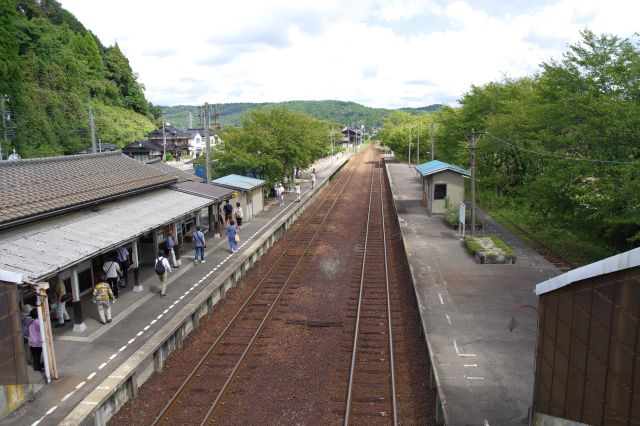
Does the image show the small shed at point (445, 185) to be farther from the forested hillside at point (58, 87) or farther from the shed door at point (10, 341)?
the forested hillside at point (58, 87)

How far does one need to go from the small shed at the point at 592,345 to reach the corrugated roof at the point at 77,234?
8.37m

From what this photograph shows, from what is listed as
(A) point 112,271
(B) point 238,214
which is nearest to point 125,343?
(A) point 112,271

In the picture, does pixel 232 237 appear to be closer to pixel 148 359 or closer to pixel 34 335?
pixel 148 359

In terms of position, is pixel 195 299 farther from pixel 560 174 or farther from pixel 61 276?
pixel 560 174

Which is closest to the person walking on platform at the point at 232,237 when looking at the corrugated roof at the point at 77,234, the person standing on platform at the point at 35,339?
the corrugated roof at the point at 77,234

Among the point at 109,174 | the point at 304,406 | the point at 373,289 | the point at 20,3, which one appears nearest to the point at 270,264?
the point at 373,289

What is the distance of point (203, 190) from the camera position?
20.7 meters

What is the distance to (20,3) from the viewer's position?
243ft

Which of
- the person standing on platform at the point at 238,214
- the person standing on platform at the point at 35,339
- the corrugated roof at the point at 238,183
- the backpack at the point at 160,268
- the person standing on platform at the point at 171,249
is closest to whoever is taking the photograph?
the person standing on platform at the point at 35,339

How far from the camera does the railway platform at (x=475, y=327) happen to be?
27.1ft

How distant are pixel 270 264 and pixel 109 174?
6.59 meters

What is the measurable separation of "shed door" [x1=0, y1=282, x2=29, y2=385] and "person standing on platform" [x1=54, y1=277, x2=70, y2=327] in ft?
11.6

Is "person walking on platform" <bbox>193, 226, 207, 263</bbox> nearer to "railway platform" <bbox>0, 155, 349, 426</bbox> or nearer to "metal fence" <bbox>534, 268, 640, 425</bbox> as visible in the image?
"railway platform" <bbox>0, 155, 349, 426</bbox>

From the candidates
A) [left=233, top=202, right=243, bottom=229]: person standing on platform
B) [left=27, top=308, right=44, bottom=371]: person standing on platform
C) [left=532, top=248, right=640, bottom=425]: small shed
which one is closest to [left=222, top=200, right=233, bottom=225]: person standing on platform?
[left=233, top=202, right=243, bottom=229]: person standing on platform
